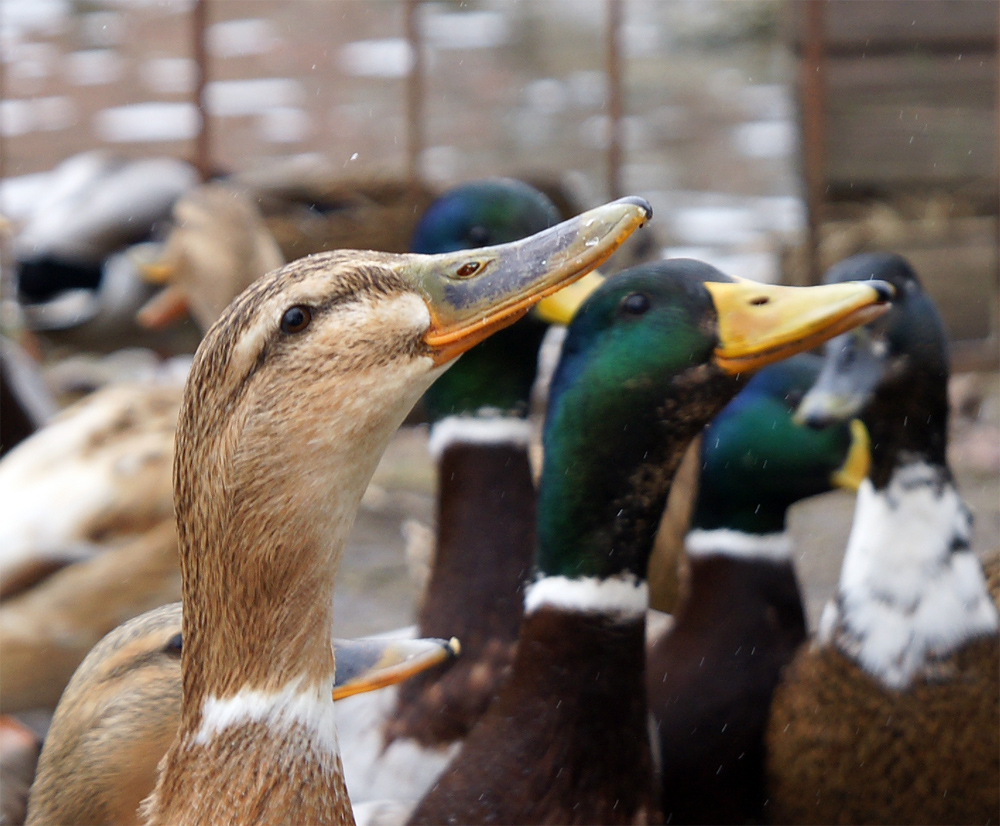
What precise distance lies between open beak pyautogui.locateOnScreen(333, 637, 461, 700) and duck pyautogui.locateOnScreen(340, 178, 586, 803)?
27.7 inches

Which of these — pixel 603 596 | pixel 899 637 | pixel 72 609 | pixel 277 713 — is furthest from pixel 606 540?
pixel 72 609

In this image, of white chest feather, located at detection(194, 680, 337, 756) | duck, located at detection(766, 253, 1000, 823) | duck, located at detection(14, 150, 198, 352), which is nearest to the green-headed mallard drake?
duck, located at detection(766, 253, 1000, 823)

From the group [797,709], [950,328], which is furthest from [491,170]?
[797,709]

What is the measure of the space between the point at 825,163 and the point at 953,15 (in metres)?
0.94

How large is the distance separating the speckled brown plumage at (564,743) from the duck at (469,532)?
33 cm

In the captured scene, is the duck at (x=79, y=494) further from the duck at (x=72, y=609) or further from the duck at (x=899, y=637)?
the duck at (x=899, y=637)

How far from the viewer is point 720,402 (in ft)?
6.45

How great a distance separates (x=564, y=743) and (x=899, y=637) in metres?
0.64

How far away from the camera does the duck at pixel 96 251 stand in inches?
252

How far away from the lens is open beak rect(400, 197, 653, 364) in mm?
1320

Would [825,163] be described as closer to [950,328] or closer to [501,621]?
[950,328]

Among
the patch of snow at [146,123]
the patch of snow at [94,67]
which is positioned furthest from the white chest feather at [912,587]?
the patch of snow at [94,67]

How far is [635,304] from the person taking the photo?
1.98 metres

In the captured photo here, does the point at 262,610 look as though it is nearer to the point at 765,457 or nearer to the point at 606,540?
the point at 606,540
